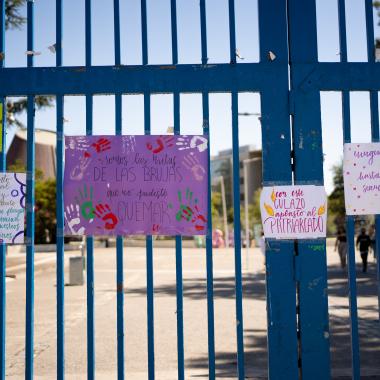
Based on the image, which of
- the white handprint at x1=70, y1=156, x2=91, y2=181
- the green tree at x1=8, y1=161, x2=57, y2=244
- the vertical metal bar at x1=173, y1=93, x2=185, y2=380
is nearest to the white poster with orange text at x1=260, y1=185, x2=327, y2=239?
the vertical metal bar at x1=173, y1=93, x2=185, y2=380

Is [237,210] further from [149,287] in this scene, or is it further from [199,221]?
[149,287]

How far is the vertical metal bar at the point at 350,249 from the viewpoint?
3.83m

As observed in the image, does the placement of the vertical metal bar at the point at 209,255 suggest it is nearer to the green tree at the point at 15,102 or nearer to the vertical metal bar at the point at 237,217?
the vertical metal bar at the point at 237,217

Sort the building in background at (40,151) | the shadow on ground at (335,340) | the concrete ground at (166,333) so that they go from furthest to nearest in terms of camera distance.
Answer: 1. the building in background at (40,151)
2. the concrete ground at (166,333)
3. the shadow on ground at (335,340)

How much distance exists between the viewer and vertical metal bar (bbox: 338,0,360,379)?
3.83 meters

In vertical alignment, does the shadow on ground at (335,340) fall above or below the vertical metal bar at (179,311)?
below

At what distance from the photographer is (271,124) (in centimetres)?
384

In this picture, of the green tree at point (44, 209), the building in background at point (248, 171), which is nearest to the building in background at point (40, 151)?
the green tree at point (44, 209)

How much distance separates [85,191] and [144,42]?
1188mm

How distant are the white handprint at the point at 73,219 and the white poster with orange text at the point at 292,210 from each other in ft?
4.39

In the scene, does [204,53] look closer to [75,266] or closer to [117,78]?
[117,78]

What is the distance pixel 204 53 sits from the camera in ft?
12.8

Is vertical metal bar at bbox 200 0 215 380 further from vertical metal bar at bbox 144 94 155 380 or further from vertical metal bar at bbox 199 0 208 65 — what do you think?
vertical metal bar at bbox 144 94 155 380

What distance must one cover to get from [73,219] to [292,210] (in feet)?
5.22
